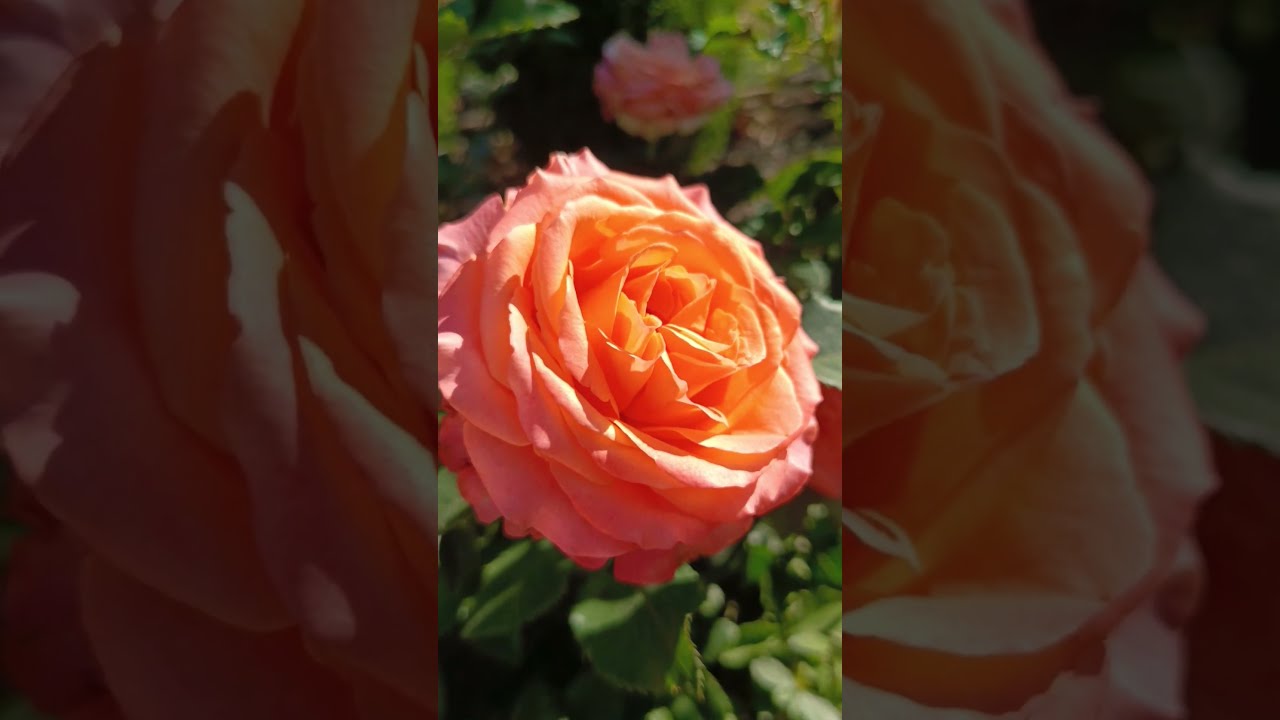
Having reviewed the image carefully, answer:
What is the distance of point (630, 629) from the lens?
0.72 feet

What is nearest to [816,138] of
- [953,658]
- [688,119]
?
[688,119]

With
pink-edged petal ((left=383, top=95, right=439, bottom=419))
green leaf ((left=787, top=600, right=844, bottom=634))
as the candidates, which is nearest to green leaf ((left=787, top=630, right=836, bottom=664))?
green leaf ((left=787, top=600, right=844, bottom=634))

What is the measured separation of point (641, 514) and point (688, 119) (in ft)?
0.39

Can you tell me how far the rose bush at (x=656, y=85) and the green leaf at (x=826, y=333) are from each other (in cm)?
6

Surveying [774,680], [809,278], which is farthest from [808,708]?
[809,278]

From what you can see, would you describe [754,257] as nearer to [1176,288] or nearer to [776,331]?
[776,331]

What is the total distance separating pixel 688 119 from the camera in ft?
0.82

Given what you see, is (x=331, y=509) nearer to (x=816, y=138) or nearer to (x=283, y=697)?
(x=283, y=697)

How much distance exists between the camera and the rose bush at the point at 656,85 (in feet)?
0.79

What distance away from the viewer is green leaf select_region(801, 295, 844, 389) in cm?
23

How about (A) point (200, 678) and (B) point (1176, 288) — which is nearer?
(A) point (200, 678)

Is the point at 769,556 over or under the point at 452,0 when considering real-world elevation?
under

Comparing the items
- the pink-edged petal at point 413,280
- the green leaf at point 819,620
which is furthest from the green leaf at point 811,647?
the pink-edged petal at point 413,280

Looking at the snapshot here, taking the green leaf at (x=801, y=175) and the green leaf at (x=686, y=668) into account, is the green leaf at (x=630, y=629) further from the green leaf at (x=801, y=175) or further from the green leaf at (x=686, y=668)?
the green leaf at (x=801, y=175)
